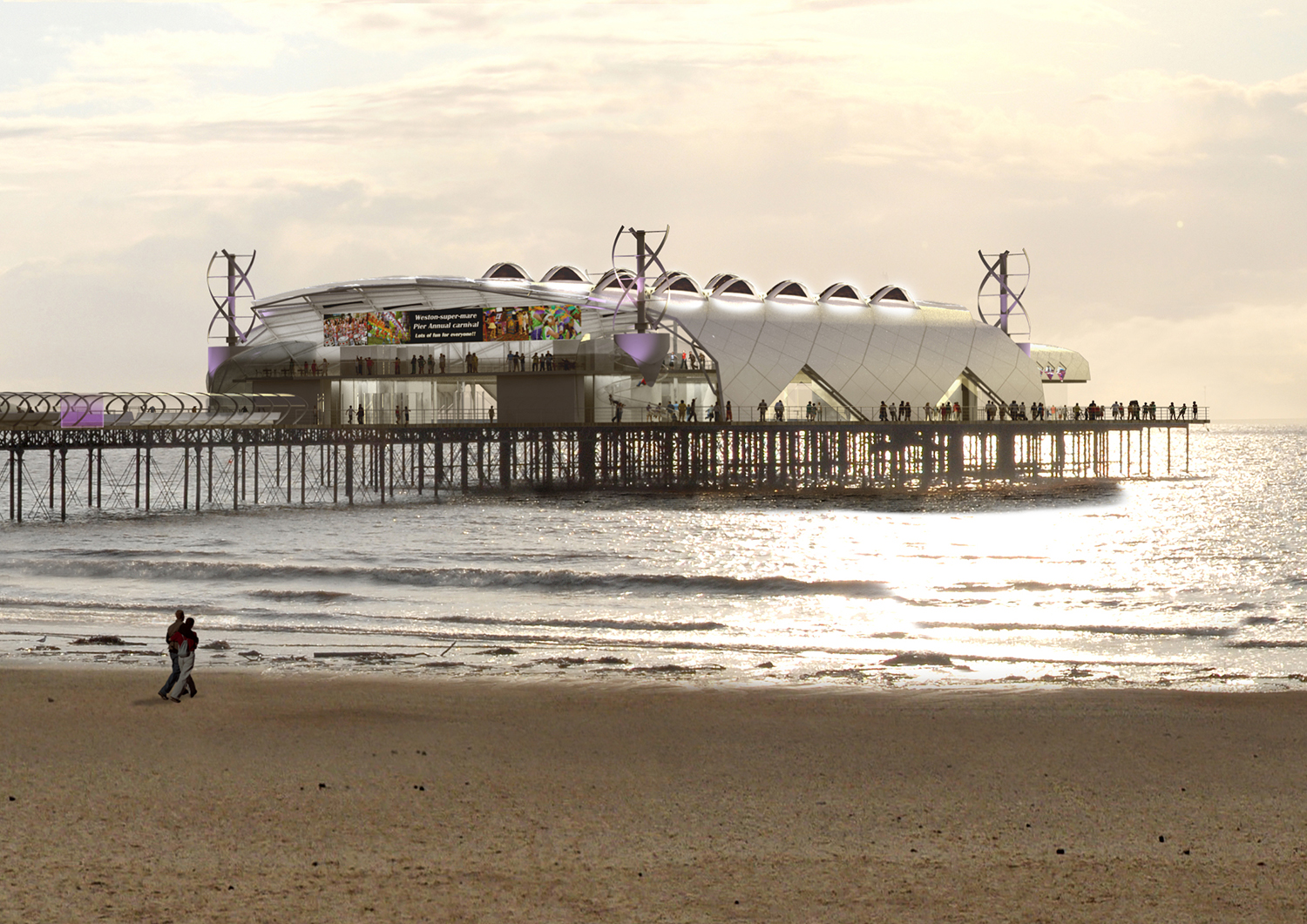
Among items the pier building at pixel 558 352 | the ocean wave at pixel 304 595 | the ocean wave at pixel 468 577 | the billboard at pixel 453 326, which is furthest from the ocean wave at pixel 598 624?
the billboard at pixel 453 326

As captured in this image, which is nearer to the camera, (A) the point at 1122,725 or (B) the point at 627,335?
(A) the point at 1122,725

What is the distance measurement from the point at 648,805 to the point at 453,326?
50.5 metres

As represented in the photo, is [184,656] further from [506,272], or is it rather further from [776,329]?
[776,329]

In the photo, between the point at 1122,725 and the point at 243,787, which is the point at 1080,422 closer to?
the point at 1122,725

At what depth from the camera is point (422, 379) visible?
2349 inches

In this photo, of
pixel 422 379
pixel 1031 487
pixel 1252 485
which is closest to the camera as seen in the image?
pixel 422 379

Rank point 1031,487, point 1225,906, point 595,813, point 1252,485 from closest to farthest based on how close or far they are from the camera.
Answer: point 1225,906, point 595,813, point 1031,487, point 1252,485

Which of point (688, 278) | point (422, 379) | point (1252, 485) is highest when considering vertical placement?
point (688, 278)

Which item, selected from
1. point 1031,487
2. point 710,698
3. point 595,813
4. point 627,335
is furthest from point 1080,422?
point 595,813

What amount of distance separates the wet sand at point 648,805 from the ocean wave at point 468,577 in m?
11.8

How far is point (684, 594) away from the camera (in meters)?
25.9

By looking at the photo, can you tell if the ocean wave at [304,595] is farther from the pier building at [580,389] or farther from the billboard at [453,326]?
the billboard at [453,326]

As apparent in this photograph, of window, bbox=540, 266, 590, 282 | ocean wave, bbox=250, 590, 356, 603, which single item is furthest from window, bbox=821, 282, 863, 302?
ocean wave, bbox=250, 590, 356, 603

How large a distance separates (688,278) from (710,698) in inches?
2056
